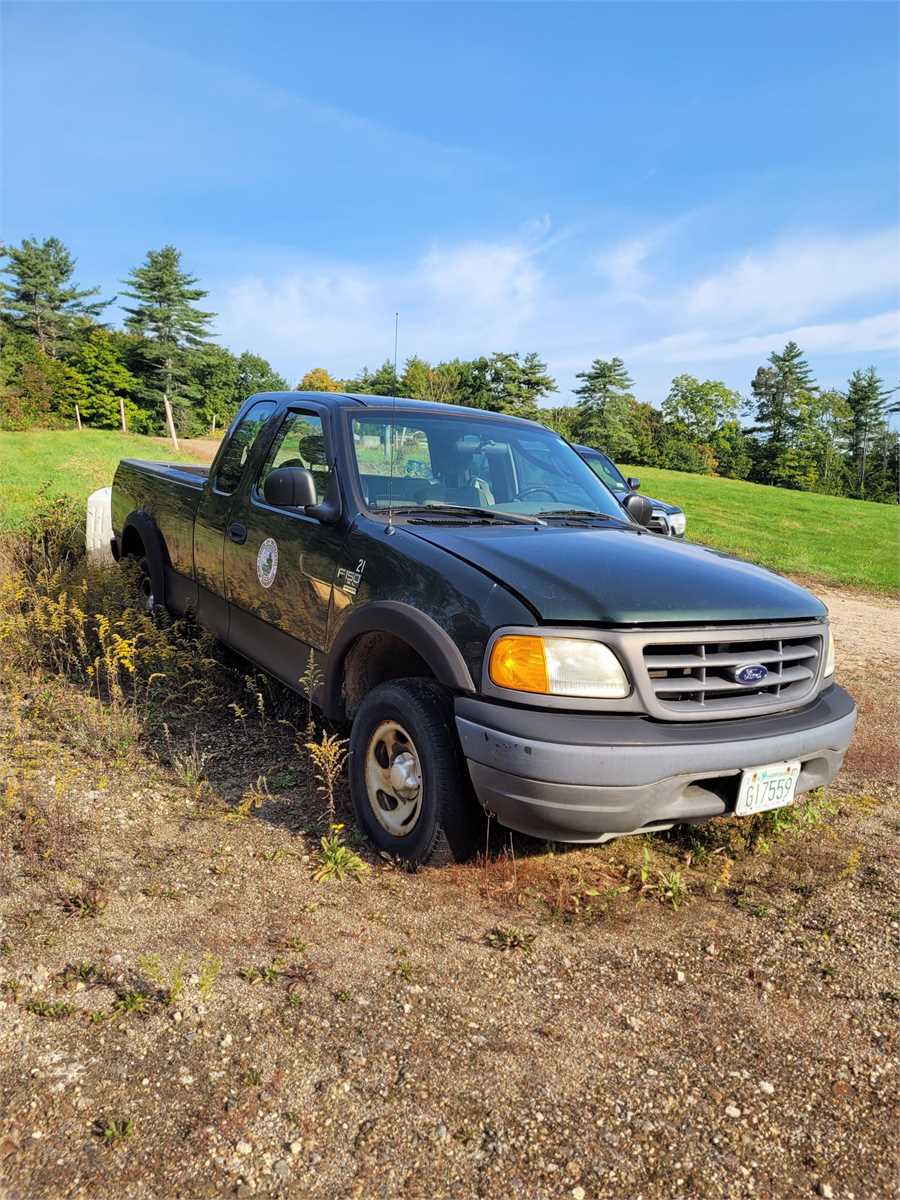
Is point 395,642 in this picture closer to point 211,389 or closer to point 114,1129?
point 114,1129

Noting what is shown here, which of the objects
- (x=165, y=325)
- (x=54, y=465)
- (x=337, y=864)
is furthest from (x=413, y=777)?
(x=165, y=325)

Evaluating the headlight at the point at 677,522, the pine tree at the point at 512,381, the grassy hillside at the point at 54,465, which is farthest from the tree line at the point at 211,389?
the headlight at the point at 677,522

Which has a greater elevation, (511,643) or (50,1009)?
(511,643)

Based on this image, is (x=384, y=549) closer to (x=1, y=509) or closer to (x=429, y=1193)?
(x=429, y=1193)

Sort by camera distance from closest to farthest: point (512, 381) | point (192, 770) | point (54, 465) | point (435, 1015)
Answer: point (435, 1015), point (192, 770), point (54, 465), point (512, 381)

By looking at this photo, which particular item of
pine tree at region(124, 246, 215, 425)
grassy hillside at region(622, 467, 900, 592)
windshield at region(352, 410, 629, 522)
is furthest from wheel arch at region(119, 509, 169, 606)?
pine tree at region(124, 246, 215, 425)

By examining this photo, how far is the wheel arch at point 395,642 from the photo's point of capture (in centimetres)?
304

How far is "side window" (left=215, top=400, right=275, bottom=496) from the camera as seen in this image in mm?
5066

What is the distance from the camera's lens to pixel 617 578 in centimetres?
313

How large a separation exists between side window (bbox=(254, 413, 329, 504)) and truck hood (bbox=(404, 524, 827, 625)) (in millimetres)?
863

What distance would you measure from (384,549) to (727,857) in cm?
Answer: 206

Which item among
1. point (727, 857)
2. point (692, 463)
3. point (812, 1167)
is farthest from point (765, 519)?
point (692, 463)

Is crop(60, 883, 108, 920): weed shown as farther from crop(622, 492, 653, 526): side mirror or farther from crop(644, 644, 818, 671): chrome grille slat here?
crop(622, 492, 653, 526): side mirror

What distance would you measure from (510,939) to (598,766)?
0.76 meters
